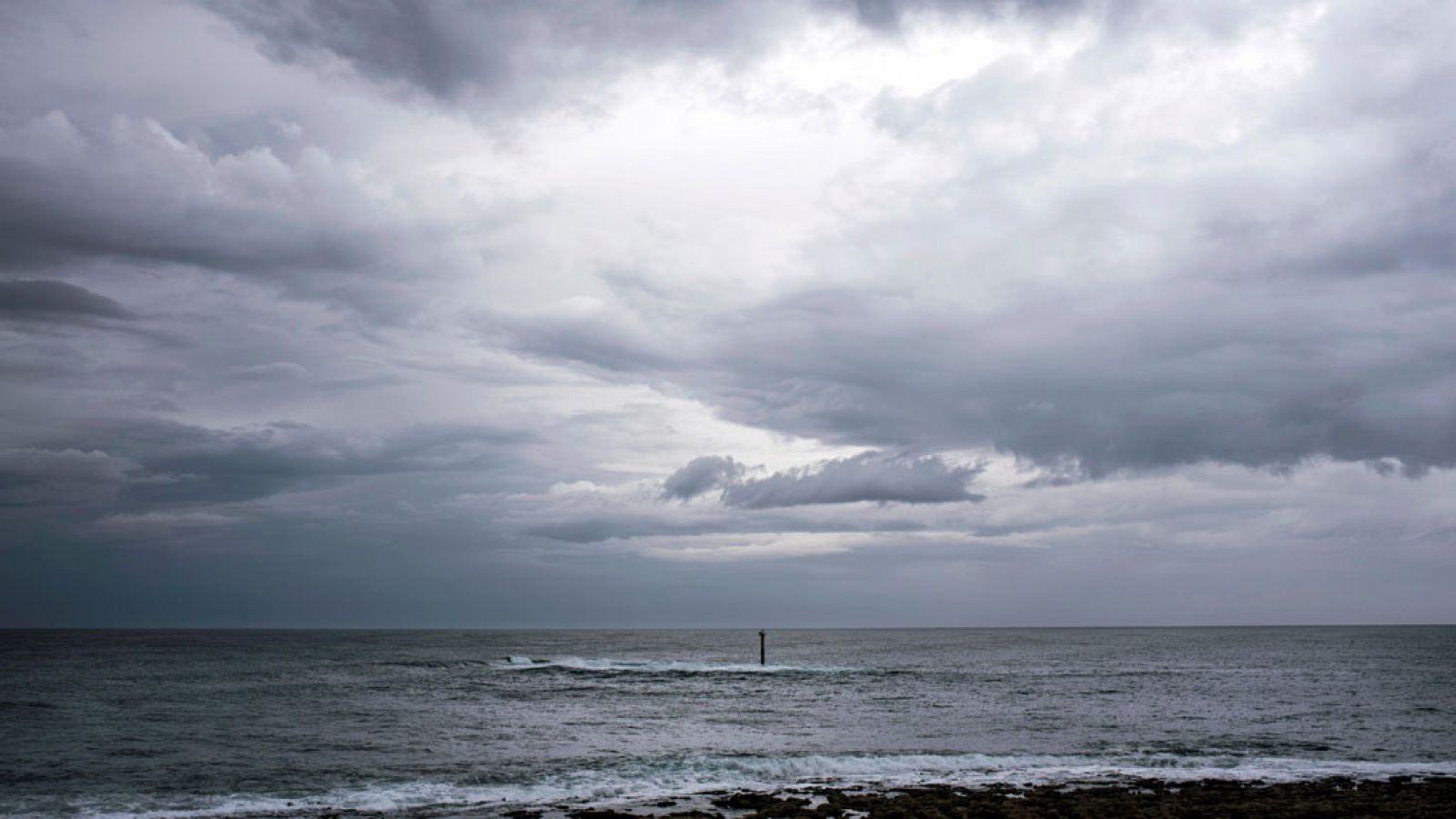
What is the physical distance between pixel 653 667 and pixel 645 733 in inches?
2146

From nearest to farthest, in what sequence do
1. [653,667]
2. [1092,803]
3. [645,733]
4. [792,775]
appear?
[1092,803] → [792,775] → [645,733] → [653,667]

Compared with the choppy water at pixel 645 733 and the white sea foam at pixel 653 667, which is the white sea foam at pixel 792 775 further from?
the white sea foam at pixel 653 667

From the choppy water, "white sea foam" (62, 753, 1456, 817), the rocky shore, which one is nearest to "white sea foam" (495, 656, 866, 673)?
the choppy water

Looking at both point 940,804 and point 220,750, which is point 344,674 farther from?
point 940,804

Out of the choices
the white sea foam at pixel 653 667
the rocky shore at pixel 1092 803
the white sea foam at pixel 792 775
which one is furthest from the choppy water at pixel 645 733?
the white sea foam at pixel 653 667

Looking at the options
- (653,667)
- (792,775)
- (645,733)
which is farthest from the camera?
(653,667)

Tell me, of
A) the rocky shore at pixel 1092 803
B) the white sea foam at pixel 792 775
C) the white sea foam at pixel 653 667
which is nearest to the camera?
the rocky shore at pixel 1092 803

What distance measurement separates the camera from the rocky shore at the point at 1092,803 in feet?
82.7

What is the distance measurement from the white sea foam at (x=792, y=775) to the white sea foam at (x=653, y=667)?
55.6 metres

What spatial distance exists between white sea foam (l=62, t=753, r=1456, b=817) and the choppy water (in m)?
0.14

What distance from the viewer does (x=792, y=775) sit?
33.0m

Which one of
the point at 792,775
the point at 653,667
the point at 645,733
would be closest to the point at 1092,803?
the point at 792,775

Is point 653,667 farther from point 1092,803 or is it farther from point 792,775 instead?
point 1092,803

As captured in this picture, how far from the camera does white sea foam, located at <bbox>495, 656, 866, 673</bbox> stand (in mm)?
92787
